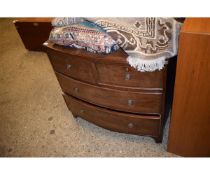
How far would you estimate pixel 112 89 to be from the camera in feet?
3.99

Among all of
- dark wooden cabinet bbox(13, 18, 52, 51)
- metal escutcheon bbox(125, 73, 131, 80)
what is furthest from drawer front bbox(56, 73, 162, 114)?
dark wooden cabinet bbox(13, 18, 52, 51)

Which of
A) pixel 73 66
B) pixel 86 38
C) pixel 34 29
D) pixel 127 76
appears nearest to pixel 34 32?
pixel 34 29

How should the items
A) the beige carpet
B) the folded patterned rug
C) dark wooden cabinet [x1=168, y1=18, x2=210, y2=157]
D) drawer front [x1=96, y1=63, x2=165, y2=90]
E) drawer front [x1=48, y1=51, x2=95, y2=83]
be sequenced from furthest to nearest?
1. the beige carpet
2. drawer front [x1=48, y1=51, x2=95, y2=83]
3. drawer front [x1=96, y1=63, x2=165, y2=90]
4. the folded patterned rug
5. dark wooden cabinet [x1=168, y1=18, x2=210, y2=157]

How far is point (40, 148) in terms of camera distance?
1613mm

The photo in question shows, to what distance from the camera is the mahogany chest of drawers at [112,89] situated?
42.6 inches

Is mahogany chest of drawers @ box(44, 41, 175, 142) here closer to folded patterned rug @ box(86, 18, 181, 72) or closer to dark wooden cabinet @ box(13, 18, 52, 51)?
folded patterned rug @ box(86, 18, 181, 72)

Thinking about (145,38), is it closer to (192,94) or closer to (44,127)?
(192,94)

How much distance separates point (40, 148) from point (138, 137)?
773mm

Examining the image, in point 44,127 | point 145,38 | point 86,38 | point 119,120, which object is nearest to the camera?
point 145,38

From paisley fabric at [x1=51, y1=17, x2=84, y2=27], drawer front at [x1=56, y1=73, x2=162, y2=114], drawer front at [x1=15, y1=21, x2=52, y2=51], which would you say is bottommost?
drawer front at [x1=56, y1=73, x2=162, y2=114]

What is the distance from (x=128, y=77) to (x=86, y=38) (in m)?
0.30

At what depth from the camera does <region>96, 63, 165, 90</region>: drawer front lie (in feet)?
A: 3.45

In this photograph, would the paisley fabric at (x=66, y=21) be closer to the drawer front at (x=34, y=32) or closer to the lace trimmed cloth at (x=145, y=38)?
the lace trimmed cloth at (x=145, y=38)
